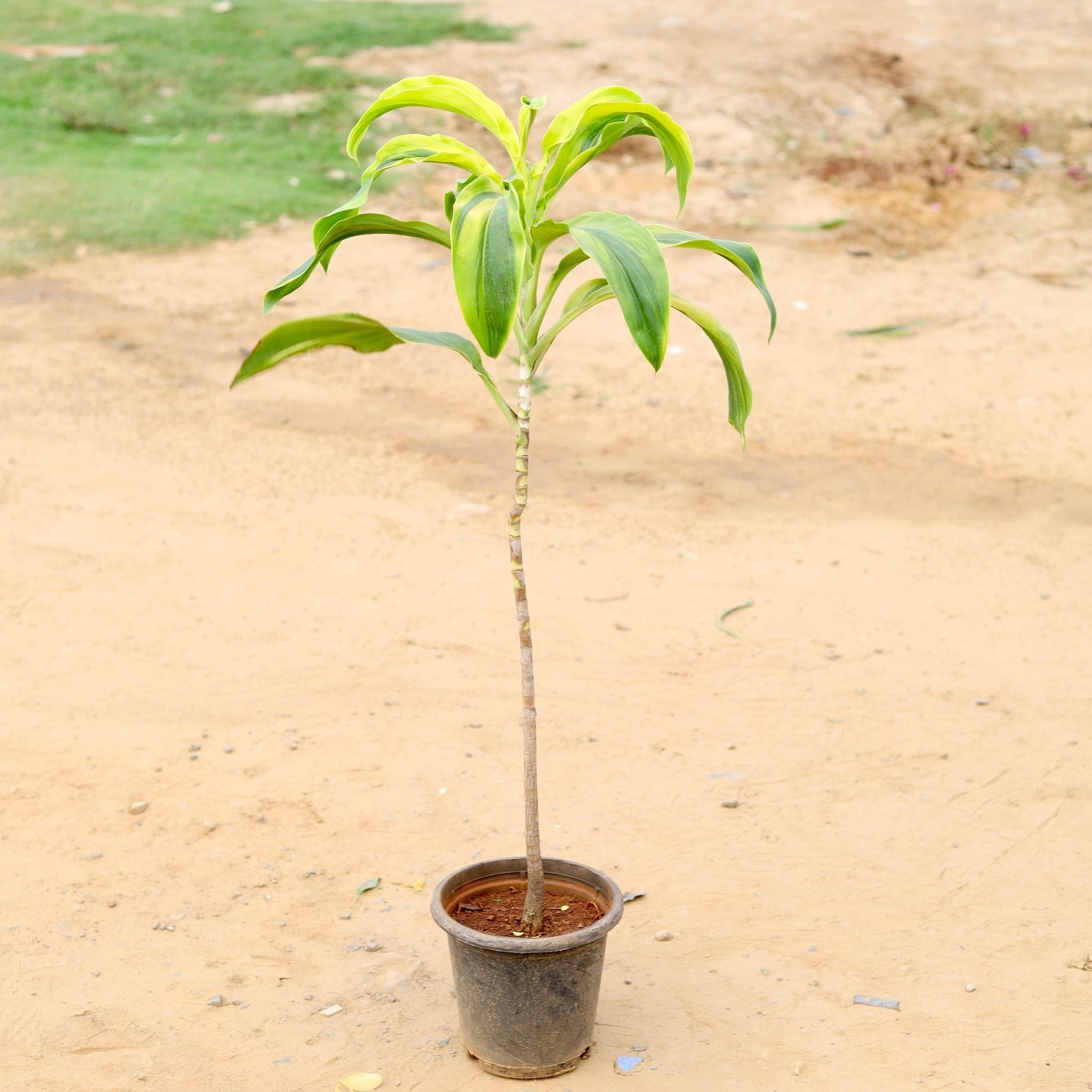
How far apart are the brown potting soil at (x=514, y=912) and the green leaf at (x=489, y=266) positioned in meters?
1.13

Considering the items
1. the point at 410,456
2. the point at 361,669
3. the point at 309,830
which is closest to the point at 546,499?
the point at 410,456

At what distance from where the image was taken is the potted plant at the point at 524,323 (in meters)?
1.88

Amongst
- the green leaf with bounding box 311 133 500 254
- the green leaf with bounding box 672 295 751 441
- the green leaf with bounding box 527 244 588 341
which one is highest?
the green leaf with bounding box 311 133 500 254

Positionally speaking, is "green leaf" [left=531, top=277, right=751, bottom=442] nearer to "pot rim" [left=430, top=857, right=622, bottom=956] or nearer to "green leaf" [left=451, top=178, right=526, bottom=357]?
"green leaf" [left=451, top=178, right=526, bottom=357]

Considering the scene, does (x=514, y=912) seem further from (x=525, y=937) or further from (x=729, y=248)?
(x=729, y=248)

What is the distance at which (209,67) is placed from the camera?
923cm

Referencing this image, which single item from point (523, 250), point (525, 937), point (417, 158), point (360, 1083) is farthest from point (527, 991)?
point (417, 158)

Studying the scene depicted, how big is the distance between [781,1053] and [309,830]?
4.34ft

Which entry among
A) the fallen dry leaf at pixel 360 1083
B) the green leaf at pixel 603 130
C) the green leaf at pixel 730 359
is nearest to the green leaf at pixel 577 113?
the green leaf at pixel 603 130

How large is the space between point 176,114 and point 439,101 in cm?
751

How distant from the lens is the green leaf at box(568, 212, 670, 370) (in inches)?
72.3

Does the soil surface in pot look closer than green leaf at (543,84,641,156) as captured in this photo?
No

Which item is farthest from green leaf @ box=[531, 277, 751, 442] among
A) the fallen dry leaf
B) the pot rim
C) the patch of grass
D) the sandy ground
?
the patch of grass

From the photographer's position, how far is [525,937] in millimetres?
2295
